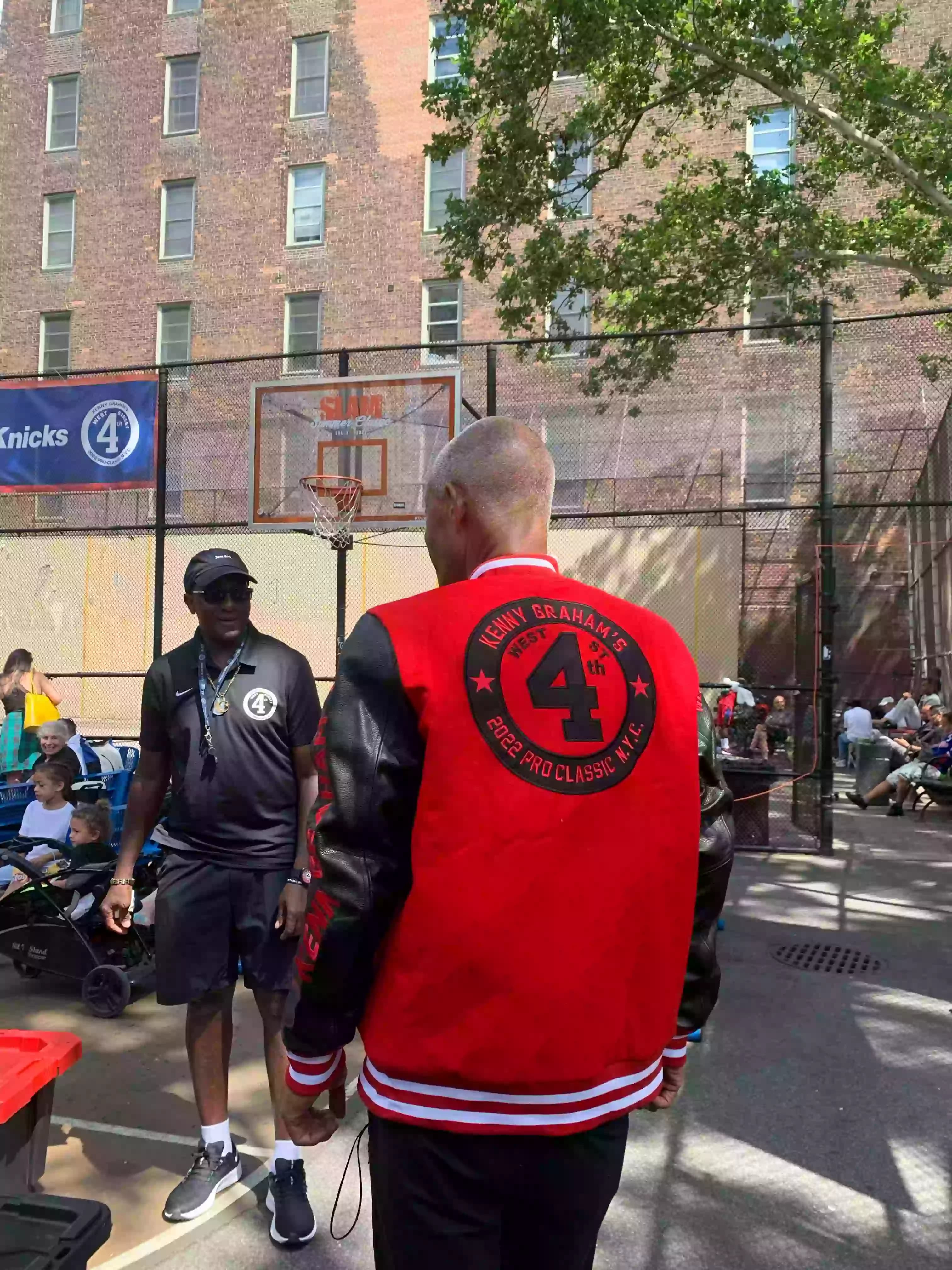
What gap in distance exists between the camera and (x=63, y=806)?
20.6 feet

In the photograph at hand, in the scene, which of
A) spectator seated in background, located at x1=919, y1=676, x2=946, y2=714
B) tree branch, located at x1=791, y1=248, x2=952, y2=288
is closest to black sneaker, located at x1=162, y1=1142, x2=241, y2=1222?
tree branch, located at x1=791, y1=248, x2=952, y2=288

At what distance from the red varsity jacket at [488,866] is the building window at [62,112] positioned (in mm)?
32836

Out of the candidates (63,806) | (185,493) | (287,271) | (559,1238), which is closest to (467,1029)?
(559,1238)

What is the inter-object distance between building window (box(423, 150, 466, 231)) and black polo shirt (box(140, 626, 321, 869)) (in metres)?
23.6

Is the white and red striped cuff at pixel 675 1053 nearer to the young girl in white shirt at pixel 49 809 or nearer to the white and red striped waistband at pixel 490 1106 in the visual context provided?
the white and red striped waistband at pixel 490 1106

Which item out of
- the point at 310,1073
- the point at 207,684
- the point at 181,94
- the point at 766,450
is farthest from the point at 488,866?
the point at 181,94

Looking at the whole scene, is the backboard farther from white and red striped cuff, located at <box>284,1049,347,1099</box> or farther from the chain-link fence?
white and red striped cuff, located at <box>284,1049,347,1099</box>

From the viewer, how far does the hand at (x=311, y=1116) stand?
164cm

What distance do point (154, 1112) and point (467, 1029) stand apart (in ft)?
9.87

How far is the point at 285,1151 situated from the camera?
310 centimetres

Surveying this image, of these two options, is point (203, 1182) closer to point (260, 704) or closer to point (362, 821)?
point (260, 704)

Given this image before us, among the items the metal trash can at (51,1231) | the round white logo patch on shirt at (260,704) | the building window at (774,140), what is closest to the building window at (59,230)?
the building window at (774,140)

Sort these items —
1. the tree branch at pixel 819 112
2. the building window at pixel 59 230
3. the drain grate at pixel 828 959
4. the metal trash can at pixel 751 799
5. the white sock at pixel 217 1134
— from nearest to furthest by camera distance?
the white sock at pixel 217 1134, the drain grate at pixel 828 959, the metal trash can at pixel 751 799, the tree branch at pixel 819 112, the building window at pixel 59 230

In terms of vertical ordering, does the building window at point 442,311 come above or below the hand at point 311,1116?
above
